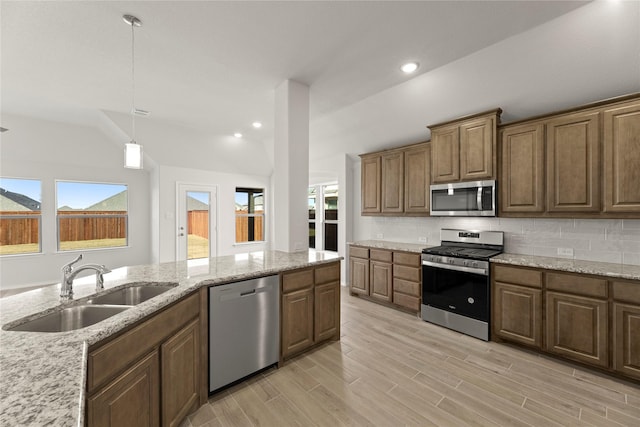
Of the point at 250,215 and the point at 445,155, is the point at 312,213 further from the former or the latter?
the point at 445,155

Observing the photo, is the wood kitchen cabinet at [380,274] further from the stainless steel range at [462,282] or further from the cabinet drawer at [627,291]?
the cabinet drawer at [627,291]

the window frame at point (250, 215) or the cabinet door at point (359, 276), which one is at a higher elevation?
the window frame at point (250, 215)

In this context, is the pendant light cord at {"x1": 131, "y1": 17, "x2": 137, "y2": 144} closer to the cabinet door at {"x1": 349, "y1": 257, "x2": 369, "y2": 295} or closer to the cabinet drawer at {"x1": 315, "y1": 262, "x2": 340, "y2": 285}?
the cabinet drawer at {"x1": 315, "y1": 262, "x2": 340, "y2": 285}

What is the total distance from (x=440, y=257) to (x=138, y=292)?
3155mm

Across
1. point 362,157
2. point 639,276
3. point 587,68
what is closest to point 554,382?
point 639,276

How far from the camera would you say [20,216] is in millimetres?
4762

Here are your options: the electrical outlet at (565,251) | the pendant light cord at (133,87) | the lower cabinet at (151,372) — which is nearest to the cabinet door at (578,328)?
the electrical outlet at (565,251)

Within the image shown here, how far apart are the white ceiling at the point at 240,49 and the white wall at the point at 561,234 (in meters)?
1.34

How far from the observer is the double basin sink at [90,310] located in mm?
1359

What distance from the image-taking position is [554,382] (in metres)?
2.24

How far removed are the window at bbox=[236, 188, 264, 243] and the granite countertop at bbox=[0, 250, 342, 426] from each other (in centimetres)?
456

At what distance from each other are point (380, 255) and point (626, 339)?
2523 mm

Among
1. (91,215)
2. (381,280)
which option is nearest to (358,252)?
(381,280)

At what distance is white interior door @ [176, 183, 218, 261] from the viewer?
5633 millimetres
